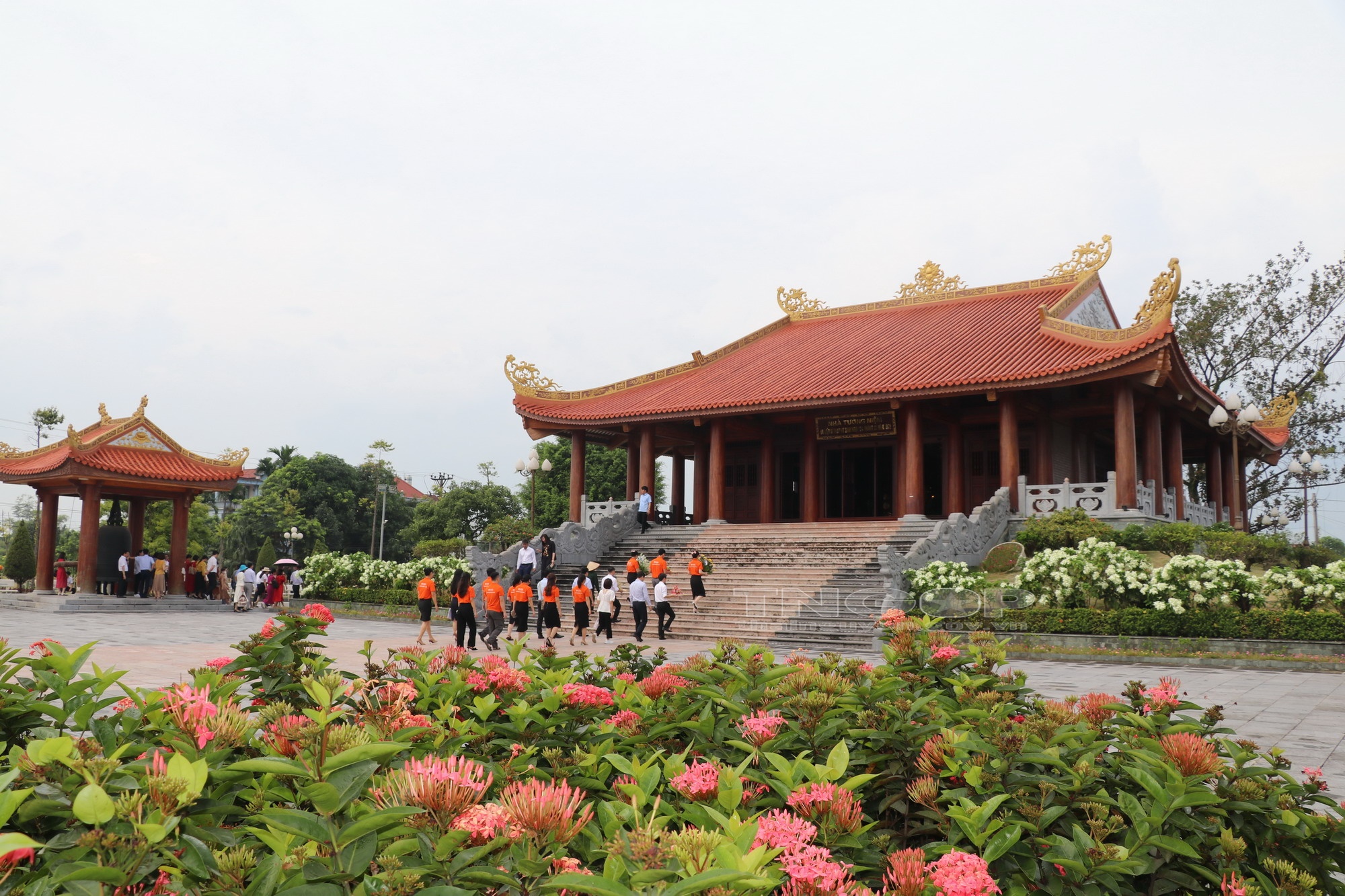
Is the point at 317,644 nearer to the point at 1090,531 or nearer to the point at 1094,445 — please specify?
the point at 1090,531

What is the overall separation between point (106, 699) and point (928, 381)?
18.2 m

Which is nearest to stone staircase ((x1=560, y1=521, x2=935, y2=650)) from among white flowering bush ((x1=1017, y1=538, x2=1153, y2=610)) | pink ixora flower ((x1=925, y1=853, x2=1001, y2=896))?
white flowering bush ((x1=1017, y1=538, x2=1153, y2=610))

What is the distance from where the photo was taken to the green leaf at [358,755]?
1.54 meters

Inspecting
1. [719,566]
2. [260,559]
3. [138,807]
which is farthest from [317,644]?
[260,559]

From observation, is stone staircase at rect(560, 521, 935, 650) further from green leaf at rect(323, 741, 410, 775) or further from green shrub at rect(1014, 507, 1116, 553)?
green leaf at rect(323, 741, 410, 775)

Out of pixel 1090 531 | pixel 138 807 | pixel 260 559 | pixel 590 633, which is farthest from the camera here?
pixel 260 559

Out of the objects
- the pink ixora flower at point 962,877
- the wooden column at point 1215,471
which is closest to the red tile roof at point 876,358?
the wooden column at point 1215,471

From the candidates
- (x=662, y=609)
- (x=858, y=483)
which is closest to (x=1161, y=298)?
(x=858, y=483)

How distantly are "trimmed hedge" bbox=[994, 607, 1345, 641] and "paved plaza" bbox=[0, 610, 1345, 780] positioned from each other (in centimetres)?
79

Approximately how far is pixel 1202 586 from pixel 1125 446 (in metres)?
5.94

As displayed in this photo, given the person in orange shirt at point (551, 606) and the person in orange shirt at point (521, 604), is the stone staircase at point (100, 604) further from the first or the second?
the person in orange shirt at point (551, 606)

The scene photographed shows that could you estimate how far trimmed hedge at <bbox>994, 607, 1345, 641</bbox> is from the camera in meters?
12.0

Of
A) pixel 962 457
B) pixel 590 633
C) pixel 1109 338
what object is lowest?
pixel 590 633

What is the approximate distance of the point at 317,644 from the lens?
335 cm
